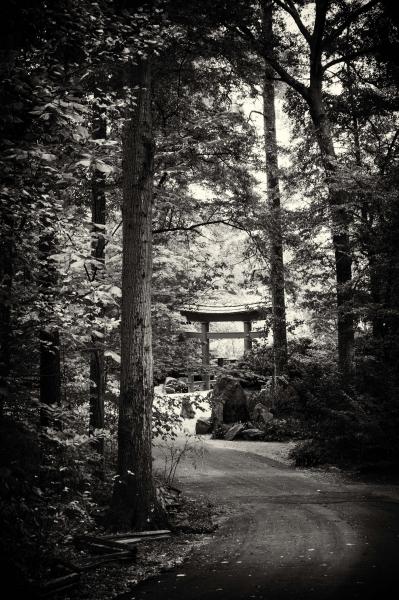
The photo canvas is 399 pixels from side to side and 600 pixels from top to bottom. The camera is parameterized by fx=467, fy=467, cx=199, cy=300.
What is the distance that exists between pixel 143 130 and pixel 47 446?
4.52m

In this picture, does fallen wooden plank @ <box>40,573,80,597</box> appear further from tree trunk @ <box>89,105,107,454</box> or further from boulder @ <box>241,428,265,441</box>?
boulder @ <box>241,428,265,441</box>

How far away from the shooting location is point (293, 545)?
5.52 meters

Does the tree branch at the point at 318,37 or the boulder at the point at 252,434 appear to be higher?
the tree branch at the point at 318,37

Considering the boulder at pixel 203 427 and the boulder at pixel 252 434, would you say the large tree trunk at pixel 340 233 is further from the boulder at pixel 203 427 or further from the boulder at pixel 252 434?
the boulder at pixel 203 427

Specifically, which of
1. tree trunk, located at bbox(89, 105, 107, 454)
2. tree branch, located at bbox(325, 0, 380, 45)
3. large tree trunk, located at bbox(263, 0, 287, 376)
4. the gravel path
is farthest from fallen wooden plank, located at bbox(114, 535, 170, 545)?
tree branch, located at bbox(325, 0, 380, 45)

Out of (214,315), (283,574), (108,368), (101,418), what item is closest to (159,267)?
(108,368)

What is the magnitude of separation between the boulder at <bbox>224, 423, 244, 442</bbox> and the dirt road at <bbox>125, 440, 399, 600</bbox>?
15.4ft

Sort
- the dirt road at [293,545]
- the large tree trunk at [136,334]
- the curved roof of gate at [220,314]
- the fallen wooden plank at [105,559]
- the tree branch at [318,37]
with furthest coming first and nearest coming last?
1. the curved roof of gate at [220,314]
2. the tree branch at [318,37]
3. the large tree trunk at [136,334]
4. the fallen wooden plank at [105,559]
5. the dirt road at [293,545]

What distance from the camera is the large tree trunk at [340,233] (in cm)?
1137

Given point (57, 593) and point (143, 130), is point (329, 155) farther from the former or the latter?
point (57, 593)

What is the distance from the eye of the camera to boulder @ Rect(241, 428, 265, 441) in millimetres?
14167

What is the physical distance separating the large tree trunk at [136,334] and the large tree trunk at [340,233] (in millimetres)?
5646

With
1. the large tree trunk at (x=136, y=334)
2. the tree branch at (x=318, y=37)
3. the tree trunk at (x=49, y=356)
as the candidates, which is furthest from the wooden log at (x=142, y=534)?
the tree branch at (x=318, y=37)

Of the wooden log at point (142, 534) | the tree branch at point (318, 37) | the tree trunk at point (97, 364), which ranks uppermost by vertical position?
the tree branch at point (318, 37)
